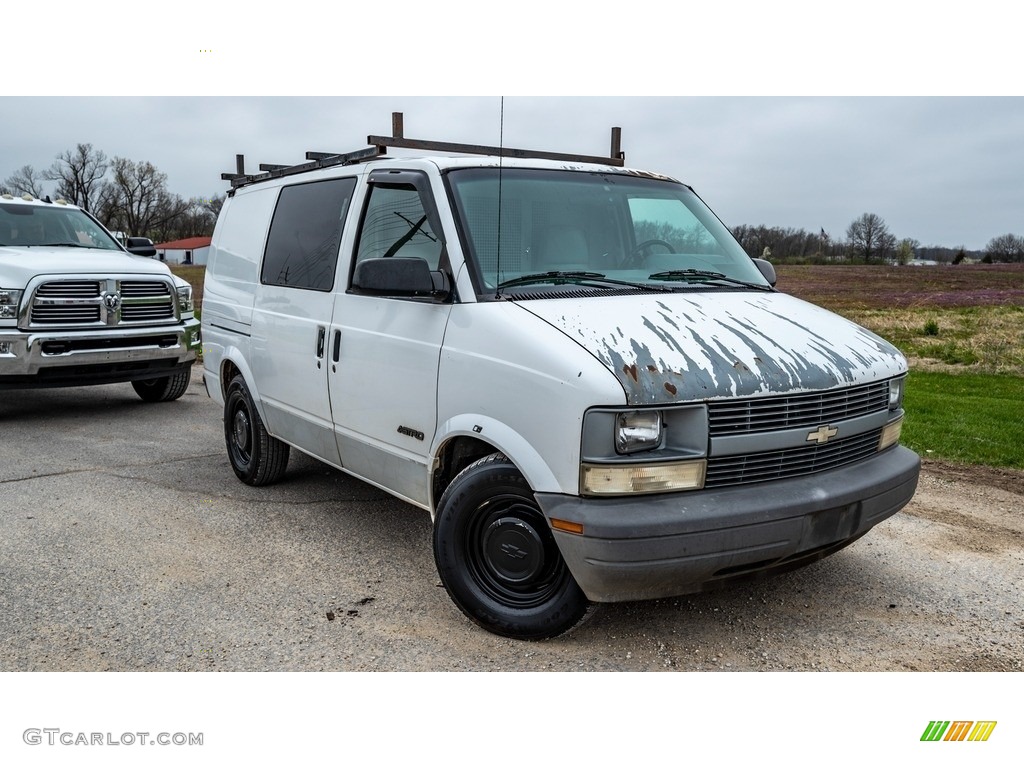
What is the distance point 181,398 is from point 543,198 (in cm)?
719

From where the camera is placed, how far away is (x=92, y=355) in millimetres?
8523

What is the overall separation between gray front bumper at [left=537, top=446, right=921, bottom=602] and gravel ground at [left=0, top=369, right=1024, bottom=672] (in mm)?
430

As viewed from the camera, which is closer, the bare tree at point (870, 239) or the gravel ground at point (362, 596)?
the gravel ground at point (362, 596)

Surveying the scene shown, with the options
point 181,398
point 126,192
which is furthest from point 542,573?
point 126,192

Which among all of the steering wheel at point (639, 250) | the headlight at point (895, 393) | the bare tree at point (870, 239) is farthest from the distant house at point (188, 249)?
the headlight at point (895, 393)

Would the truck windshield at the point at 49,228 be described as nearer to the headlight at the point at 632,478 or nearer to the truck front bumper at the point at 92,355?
the truck front bumper at the point at 92,355

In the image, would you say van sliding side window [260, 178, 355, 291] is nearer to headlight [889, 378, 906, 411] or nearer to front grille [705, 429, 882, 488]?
front grille [705, 429, 882, 488]

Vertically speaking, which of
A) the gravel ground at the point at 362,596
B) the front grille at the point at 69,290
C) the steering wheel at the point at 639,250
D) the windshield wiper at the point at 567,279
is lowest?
the gravel ground at the point at 362,596

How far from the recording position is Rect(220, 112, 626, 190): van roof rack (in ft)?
15.9

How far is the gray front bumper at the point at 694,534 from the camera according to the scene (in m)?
3.18

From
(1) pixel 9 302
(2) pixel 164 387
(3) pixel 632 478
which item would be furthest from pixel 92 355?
(3) pixel 632 478

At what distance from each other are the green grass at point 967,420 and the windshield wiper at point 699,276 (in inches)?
142

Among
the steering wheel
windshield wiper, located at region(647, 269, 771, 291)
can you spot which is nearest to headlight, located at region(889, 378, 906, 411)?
windshield wiper, located at region(647, 269, 771, 291)

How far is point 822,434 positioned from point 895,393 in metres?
0.74
